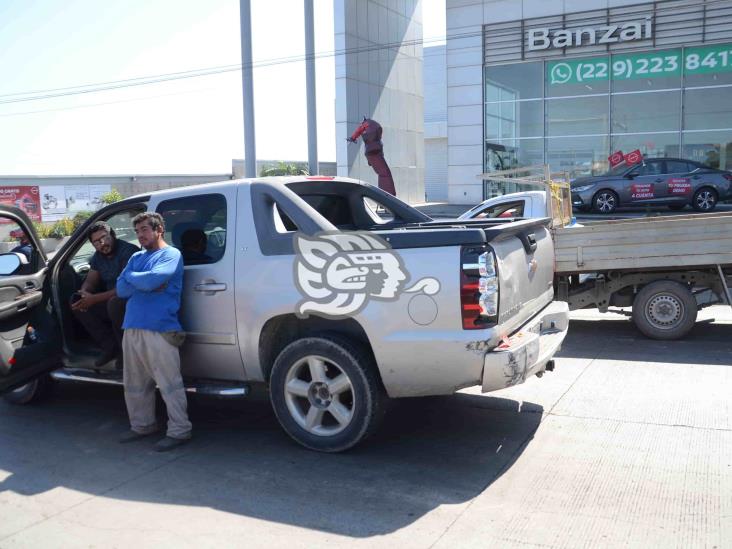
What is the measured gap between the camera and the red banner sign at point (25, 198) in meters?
37.9

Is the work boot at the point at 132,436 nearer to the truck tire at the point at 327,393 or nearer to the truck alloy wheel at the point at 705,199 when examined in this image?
the truck tire at the point at 327,393

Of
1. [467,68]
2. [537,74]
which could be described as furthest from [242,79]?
[537,74]

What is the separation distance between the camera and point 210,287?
5.43 meters

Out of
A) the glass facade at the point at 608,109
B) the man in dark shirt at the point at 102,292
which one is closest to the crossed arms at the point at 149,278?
the man in dark shirt at the point at 102,292

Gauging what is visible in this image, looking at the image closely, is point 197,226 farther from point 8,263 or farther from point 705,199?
point 705,199

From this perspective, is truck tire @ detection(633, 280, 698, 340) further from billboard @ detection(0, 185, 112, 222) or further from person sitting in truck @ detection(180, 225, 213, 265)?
billboard @ detection(0, 185, 112, 222)

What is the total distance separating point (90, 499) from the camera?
179 inches

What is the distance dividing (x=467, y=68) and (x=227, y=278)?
23704mm

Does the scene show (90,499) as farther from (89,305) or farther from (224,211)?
(224,211)

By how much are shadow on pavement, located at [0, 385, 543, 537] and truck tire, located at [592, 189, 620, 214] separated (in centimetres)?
1624

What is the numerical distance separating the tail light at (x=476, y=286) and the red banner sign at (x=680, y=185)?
699 inches

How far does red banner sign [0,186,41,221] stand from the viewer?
124 ft

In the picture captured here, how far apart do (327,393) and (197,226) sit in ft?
5.73

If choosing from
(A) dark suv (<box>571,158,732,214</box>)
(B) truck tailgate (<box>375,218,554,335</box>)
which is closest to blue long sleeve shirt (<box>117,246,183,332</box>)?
(B) truck tailgate (<box>375,218,554,335</box>)
